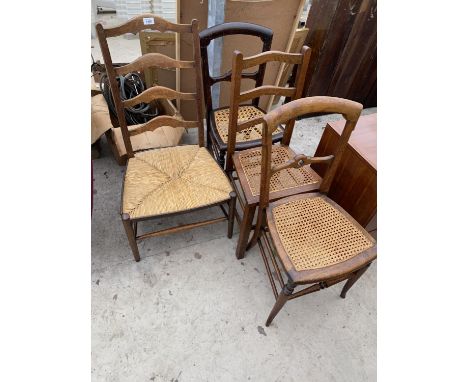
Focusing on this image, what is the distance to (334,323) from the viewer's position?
5.10ft

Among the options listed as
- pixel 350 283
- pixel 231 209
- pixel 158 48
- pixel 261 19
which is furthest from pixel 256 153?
pixel 158 48

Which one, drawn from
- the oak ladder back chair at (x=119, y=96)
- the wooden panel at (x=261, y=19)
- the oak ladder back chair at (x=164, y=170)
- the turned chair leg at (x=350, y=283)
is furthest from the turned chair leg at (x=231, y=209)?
the wooden panel at (x=261, y=19)

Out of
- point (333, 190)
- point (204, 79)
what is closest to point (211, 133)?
point (204, 79)

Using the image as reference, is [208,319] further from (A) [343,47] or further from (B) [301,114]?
(A) [343,47]

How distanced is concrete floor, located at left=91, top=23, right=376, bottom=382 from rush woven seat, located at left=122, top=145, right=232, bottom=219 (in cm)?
47

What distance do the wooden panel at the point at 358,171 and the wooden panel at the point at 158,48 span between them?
134cm

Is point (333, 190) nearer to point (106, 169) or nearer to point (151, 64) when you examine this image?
point (151, 64)

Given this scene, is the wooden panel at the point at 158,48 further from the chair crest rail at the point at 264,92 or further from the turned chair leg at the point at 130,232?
the turned chair leg at the point at 130,232

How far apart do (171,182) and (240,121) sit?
612 mm

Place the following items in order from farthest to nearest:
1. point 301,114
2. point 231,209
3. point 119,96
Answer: point 231,209
point 119,96
point 301,114

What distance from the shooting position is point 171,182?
149cm

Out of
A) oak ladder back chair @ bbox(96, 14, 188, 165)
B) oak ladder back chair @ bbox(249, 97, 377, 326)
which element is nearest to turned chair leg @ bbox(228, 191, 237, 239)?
oak ladder back chair @ bbox(249, 97, 377, 326)

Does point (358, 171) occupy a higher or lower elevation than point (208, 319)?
higher

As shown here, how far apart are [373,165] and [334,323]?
0.88 metres
